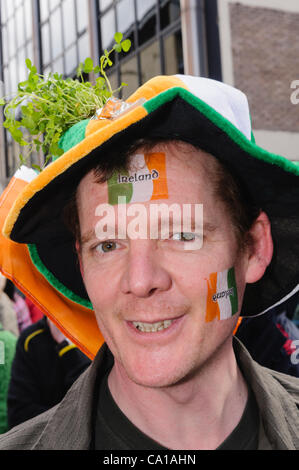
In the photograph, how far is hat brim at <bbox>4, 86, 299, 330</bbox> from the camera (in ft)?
4.28

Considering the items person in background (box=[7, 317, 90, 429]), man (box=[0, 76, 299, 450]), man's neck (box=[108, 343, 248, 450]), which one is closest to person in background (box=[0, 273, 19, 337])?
person in background (box=[7, 317, 90, 429])

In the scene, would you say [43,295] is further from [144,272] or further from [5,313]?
[5,313]

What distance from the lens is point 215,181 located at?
1503 millimetres

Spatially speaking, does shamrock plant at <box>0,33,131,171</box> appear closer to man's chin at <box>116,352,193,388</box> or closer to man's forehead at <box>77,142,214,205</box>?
man's forehead at <box>77,142,214,205</box>

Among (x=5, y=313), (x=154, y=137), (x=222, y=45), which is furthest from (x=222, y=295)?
(x=222, y=45)

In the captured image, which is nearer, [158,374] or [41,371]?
[158,374]

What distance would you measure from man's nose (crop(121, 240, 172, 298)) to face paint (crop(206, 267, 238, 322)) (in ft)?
0.48

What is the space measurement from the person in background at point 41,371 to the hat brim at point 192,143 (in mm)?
1092

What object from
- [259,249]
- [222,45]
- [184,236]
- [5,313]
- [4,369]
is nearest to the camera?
[184,236]

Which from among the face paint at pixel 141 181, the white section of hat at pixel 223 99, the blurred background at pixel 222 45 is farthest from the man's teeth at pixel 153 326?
the blurred background at pixel 222 45

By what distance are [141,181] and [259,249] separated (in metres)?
0.55

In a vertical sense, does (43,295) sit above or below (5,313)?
above
